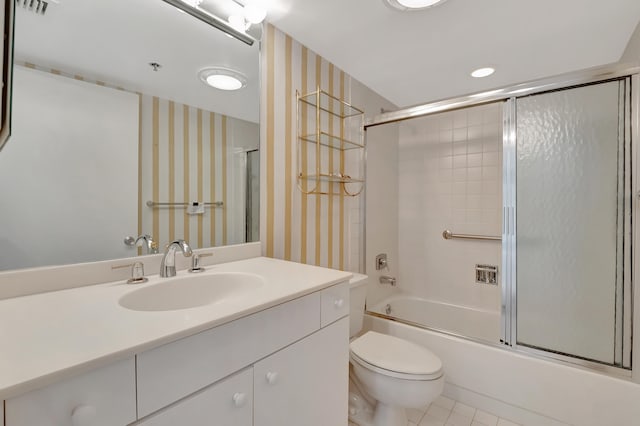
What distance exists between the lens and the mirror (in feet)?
2.88

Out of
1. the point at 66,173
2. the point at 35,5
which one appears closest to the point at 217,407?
the point at 66,173

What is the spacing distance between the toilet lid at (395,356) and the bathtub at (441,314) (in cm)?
53

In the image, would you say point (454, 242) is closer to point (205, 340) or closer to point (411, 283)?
point (411, 283)

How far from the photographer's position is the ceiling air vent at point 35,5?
0.90m

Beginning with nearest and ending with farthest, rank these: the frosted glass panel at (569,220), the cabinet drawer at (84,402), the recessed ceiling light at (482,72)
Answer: the cabinet drawer at (84,402) < the frosted glass panel at (569,220) < the recessed ceiling light at (482,72)

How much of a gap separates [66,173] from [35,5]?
54cm

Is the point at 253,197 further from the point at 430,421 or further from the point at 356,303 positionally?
the point at 430,421

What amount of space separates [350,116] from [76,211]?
1.72 metres

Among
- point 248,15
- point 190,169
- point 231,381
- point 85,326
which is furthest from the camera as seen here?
point 248,15

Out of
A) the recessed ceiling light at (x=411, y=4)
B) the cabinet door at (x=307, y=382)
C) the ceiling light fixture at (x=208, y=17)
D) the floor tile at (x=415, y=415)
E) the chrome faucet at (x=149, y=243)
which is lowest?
the floor tile at (x=415, y=415)

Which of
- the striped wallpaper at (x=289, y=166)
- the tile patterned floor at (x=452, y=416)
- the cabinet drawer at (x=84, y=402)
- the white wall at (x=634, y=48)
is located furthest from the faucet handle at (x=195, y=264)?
the white wall at (x=634, y=48)

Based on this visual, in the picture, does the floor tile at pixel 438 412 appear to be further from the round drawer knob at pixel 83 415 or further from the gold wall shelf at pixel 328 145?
the round drawer knob at pixel 83 415

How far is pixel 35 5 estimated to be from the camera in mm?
914

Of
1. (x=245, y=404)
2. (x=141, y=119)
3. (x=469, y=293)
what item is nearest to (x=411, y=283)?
(x=469, y=293)
